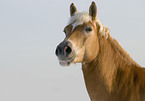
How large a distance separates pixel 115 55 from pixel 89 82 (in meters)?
0.97

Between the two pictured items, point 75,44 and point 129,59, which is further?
point 129,59

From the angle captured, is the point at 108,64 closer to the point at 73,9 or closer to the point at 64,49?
the point at 64,49

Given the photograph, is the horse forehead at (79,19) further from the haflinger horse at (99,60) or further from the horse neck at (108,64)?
the horse neck at (108,64)

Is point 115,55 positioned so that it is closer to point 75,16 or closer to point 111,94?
point 111,94

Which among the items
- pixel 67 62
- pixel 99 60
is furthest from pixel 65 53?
pixel 99 60

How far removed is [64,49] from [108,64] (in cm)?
126

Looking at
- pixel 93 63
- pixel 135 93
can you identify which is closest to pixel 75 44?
pixel 93 63

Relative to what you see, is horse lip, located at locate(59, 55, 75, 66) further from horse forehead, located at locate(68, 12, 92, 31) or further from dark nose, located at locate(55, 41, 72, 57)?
horse forehead, located at locate(68, 12, 92, 31)

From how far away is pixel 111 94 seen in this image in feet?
15.3

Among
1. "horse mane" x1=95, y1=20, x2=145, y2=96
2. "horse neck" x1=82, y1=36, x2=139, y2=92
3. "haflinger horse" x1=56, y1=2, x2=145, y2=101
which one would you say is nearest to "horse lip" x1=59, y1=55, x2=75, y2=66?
"haflinger horse" x1=56, y1=2, x2=145, y2=101

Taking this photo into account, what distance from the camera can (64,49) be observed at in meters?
4.38

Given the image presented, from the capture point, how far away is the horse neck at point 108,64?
15.7ft

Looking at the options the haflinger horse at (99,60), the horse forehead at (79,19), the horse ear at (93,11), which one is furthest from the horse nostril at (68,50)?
the horse ear at (93,11)

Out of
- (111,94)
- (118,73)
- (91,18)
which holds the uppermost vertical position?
(91,18)
